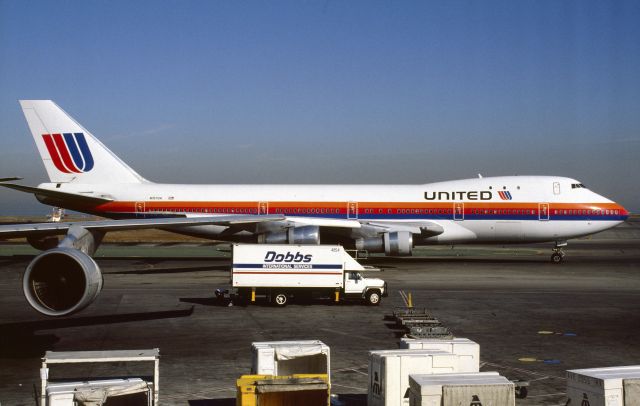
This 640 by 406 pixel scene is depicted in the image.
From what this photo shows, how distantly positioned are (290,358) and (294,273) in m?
15.2

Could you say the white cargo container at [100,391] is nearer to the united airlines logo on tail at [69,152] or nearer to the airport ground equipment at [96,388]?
the airport ground equipment at [96,388]

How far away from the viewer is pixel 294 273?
95.7 ft

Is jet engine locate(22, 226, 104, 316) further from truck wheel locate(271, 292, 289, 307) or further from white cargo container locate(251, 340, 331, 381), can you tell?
truck wheel locate(271, 292, 289, 307)

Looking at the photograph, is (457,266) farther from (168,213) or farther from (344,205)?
(168,213)

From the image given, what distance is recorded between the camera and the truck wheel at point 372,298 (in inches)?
1159

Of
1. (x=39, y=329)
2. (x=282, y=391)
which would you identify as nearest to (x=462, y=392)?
(x=282, y=391)

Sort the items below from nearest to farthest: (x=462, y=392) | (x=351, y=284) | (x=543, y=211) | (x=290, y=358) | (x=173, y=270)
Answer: (x=462, y=392) → (x=290, y=358) → (x=351, y=284) → (x=173, y=270) → (x=543, y=211)

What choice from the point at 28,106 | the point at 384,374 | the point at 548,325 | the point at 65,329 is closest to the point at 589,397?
the point at 384,374

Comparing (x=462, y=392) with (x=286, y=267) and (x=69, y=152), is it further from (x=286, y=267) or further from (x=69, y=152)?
(x=69, y=152)

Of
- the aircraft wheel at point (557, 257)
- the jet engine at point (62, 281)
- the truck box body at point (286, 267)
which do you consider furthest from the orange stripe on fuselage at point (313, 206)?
the jet engine at point (62, 281)

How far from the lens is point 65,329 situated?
23281mm

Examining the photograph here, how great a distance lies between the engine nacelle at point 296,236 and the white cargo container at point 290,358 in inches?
985

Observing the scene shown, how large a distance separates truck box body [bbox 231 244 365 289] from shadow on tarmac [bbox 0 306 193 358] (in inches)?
112

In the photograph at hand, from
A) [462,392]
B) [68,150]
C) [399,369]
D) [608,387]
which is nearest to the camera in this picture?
[462,392]
